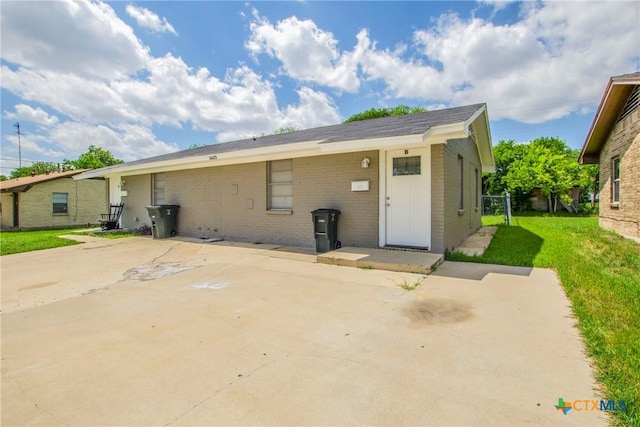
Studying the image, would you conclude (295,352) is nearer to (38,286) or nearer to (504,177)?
(38,286)

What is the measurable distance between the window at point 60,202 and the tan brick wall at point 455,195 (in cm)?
2124

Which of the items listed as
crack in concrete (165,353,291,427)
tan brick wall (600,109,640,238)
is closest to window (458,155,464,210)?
tan brick wall (600,109,640,238)

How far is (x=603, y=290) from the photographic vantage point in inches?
163

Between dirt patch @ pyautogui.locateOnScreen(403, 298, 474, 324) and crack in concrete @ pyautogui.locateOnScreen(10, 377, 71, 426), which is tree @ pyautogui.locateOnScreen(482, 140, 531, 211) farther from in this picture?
crack in concrete @ pyautogui.locateOnScreen(10, 377, 71, 426)

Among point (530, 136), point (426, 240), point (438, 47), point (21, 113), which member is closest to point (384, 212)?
point (426, 240)

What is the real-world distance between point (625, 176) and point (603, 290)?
785cm

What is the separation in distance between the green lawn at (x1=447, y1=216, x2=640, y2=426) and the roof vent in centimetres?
376

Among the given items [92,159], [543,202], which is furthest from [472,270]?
[92,159]

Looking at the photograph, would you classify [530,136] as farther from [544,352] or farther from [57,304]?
[57,304]

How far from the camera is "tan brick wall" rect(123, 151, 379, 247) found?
7292 mm

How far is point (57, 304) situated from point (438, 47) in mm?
14263

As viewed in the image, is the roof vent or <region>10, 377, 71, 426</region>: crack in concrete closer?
<region>10, 377, 71, 426</region>: crack in concrete

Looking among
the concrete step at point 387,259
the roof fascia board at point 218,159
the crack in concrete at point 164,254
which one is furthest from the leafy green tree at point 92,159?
the concrete step at point 387,259

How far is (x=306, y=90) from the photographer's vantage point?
26.0m
